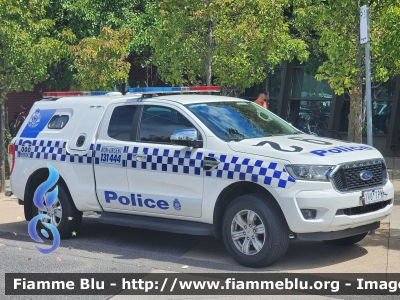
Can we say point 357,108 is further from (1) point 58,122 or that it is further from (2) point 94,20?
(2) point 94,20

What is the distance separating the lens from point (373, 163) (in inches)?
296

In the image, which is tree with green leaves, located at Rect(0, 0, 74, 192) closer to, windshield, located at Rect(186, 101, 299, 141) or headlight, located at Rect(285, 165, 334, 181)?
windshield, located at Rect(186, 101, 299, 141)

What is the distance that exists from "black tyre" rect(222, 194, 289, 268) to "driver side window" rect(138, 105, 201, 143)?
120 centimetres

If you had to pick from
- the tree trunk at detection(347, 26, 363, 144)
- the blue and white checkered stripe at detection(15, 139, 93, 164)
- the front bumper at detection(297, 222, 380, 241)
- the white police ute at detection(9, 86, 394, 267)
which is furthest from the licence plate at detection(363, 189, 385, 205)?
the tree trunk at detection(347, 26, 363, 144)

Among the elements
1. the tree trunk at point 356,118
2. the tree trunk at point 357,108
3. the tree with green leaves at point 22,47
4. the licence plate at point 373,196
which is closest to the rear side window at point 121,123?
the licence plate at point 373,196

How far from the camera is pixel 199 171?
25.0ft

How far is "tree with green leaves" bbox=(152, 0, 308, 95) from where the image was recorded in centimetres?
1224

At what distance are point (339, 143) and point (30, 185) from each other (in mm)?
4009

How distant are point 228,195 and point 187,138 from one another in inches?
29.4

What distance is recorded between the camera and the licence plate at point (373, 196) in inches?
286

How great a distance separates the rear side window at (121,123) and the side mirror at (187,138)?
0.88m

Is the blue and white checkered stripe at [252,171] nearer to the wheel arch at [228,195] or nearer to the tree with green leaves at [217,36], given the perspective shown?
the wheel arch at [228,195]

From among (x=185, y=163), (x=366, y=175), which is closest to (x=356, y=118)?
(x=366, y=175)

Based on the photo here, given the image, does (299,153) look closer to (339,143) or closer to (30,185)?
(339,143)
